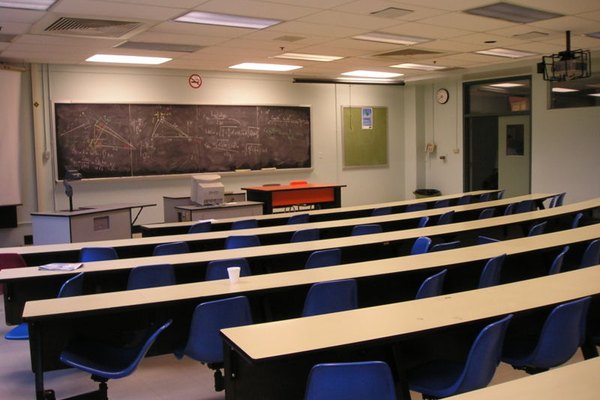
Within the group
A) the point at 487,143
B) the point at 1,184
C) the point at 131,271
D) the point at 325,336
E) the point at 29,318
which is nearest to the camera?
the point at 325,336

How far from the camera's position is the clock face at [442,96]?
1245 cm

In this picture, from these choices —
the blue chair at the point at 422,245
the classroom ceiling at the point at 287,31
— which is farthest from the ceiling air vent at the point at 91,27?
the blue chair at the point at 422,245

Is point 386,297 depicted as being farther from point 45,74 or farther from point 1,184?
point 45,74

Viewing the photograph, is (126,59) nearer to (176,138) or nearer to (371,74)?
(176,138)

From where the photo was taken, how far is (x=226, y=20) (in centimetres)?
634

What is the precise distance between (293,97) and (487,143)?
4.18m

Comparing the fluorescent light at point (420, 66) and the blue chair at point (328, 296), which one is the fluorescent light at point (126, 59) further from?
the blue chair at point (328, 296)

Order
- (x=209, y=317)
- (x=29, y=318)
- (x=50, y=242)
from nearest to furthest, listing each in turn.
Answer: (x=29, y=318) → (x=209, y=317) → (x=50, y=242)

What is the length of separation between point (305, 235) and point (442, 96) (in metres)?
8.12

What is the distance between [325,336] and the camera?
7.57 feet

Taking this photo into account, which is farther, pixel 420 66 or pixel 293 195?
pixel 420 66

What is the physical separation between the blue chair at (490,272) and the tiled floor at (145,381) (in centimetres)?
60

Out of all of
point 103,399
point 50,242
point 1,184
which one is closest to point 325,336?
point 103,399

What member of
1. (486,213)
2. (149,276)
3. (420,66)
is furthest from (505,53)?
(149,276)
